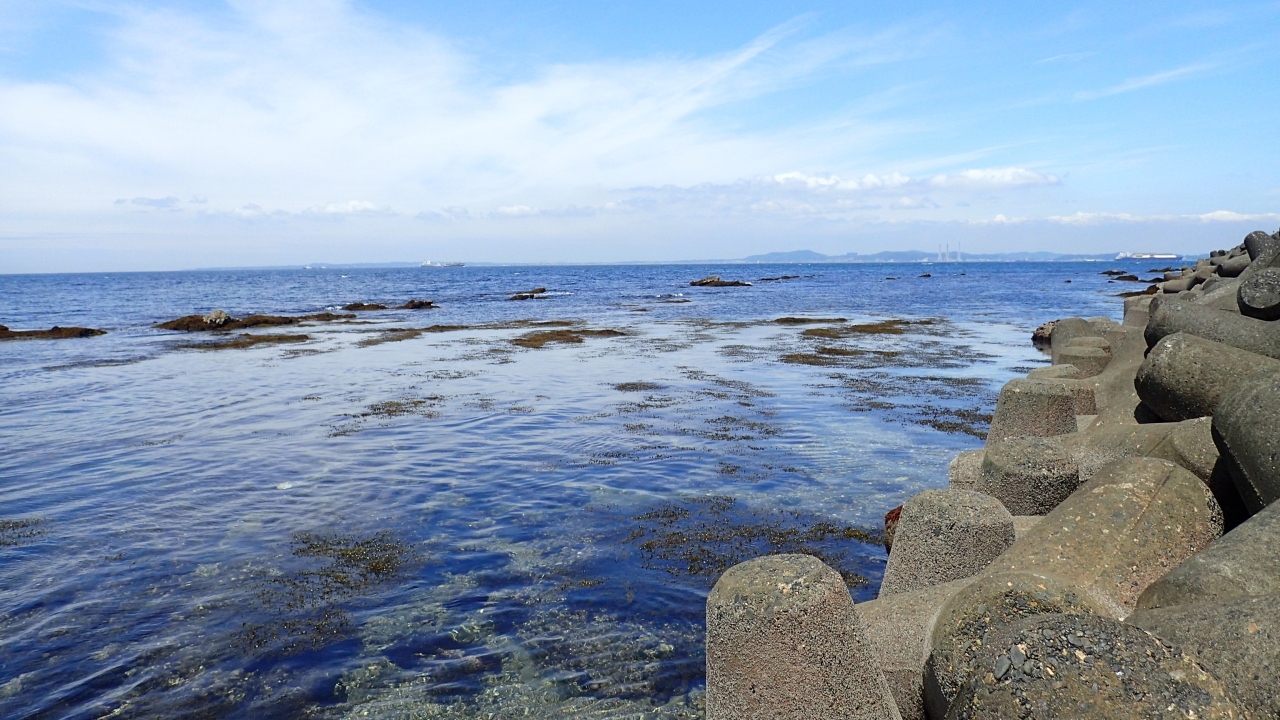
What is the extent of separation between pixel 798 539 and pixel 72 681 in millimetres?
6359

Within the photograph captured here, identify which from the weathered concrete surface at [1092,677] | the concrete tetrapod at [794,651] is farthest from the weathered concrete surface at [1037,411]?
the weathered concrete surface at [1092,677]

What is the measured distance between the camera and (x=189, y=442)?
43.7 ft

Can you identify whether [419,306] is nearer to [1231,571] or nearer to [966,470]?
[966,470]

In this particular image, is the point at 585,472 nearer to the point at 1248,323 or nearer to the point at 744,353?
the point at 1248,323

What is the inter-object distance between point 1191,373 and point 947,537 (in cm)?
293

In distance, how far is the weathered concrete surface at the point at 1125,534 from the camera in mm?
4477

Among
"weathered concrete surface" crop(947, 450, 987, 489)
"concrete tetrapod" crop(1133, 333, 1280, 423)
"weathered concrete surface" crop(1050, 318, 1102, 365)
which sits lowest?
"weathered concrete surface" crop(947, 450, 987, 489)

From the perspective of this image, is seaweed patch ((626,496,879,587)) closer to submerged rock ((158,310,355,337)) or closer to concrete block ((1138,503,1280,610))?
concrete block ((1138,503,1280,610))

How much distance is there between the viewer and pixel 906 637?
170 inches

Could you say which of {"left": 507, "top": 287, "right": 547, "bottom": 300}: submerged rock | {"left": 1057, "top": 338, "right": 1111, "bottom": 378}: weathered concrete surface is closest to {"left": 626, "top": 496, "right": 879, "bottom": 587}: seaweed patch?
{"left": 1057, "top": 338, "right": 1111, "bottom": 378}: weathered concrete surface

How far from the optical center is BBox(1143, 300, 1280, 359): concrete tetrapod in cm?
707

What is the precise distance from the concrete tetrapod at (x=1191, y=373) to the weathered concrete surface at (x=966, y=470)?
1.54m

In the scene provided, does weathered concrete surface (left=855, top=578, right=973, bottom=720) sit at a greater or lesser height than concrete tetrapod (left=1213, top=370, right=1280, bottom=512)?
lesser

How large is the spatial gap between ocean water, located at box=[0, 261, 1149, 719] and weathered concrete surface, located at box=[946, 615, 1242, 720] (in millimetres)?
3070
